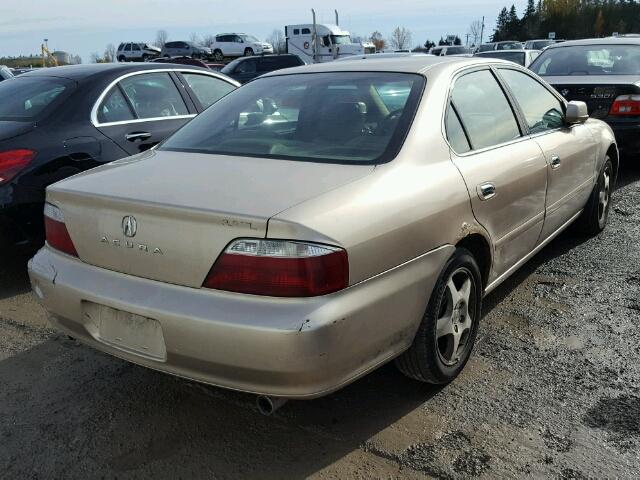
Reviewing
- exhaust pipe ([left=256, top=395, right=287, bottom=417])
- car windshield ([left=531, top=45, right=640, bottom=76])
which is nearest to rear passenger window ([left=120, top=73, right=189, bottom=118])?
exhaust pipe ([left=256, top=395, right=287, bottom=417])

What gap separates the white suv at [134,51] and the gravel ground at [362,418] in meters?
45.9

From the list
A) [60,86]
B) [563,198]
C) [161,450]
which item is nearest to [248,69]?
[60,86]

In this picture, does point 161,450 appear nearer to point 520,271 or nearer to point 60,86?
point 520,271

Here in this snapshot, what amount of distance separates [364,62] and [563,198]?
1696 mm

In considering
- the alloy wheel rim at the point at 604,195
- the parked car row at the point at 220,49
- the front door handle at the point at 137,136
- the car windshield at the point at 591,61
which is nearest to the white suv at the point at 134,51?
the parked car row at the point at 220,49

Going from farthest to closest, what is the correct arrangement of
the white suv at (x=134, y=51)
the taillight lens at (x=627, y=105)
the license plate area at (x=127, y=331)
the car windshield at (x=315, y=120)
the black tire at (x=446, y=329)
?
the white suv at (x=134, y=51) → the taillight lens at (x=627, y=105) → the car windshield at (x=315, y=120) → the black tire at (x=446, y=329) → the license plate area at (x=127, y=331)

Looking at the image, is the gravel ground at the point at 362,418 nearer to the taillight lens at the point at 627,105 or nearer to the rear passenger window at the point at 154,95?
the rear passenger window at the point at 154,95

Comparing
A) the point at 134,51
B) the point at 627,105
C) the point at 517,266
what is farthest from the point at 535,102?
the point at 134,51

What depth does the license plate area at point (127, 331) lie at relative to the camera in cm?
236

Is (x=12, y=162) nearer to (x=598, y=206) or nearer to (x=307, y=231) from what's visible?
(x=307, y=231)

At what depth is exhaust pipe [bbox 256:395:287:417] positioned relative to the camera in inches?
90.0

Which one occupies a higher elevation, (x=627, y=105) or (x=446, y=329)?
(x=627, y=105)

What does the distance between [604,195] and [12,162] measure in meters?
4.63

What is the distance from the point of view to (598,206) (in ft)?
16.7
